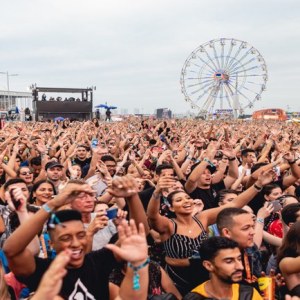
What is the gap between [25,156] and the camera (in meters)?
9.13

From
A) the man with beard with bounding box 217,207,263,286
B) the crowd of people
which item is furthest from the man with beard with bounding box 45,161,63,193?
the man with beard with bounding box 217,207,263,286

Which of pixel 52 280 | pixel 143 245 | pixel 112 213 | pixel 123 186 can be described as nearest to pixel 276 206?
pixel 112 213

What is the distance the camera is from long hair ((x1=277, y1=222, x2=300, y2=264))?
337 centimetres

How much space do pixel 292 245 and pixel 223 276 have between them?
72cm

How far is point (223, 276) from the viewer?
2998mm

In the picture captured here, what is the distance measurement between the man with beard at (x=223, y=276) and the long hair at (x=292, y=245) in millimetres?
533

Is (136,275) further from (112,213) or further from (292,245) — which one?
(112,213)

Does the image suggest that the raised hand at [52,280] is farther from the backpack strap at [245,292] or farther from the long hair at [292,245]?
the long hair at [292,245]

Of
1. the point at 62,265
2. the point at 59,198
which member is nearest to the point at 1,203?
the point at 59,198

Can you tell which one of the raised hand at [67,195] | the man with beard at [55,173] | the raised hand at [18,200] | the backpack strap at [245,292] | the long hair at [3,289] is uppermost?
the raised hand at [67,195]

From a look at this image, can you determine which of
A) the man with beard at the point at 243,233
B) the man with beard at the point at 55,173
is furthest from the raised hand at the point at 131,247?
the man with beard at the point at 55,173

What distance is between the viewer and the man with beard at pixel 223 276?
297 centimetres

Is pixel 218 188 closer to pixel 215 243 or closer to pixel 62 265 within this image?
pixel 215 243

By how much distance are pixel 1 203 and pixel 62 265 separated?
11.5ft
